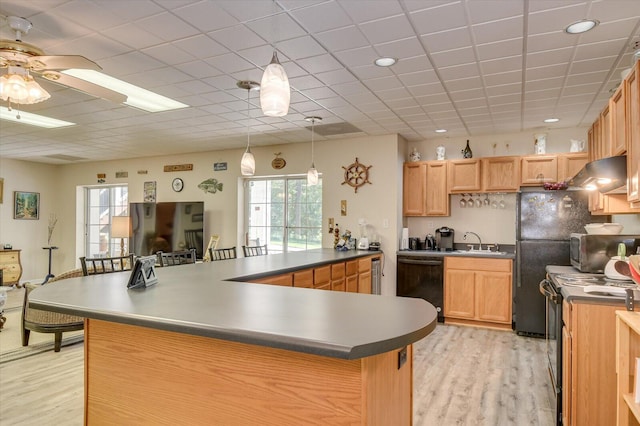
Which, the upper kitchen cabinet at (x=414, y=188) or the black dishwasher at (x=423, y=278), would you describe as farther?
the upper kitchen cabinet at (x=414, y=188)

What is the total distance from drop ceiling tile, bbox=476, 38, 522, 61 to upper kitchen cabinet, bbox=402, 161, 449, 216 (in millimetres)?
2667

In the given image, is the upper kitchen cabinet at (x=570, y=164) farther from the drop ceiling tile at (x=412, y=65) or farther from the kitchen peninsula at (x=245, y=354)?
the kitchen peninsula at (x=245, y=354)

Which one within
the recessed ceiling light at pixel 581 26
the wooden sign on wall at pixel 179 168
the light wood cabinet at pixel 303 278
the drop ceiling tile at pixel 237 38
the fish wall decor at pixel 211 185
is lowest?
the light wood cabinet at pixel 303 278

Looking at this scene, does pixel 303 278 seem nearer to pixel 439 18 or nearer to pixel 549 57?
pixel 439 18

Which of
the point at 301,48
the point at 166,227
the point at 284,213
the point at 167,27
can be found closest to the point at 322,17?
the point at 301,48

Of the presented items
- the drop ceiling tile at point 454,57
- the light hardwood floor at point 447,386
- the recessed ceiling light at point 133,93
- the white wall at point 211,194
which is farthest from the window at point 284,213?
the drop ceiling tile at point 454,57

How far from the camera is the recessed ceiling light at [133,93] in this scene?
3.48 m

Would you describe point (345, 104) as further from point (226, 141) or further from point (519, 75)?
point (226, 141)

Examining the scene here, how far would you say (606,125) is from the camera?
332cm

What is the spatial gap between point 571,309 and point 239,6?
2.58 meters

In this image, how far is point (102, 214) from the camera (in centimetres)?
845

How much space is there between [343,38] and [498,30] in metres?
1.00

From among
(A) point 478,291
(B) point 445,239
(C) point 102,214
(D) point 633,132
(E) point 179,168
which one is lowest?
(A) point 478,291

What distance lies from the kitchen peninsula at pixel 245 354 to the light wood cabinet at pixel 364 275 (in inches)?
115
